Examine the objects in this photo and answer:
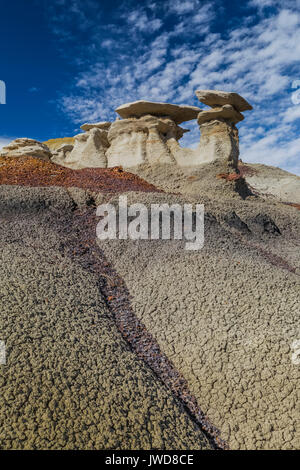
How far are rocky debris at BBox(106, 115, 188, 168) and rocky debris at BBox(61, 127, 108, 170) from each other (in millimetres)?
892

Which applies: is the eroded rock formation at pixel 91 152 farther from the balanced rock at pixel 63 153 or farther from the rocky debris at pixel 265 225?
the rocky debris at pixel 265 225

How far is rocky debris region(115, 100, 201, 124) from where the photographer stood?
71.4 feet

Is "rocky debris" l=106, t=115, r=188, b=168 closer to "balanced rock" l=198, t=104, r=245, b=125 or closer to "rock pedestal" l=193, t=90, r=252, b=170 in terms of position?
"rock pedestal" l=193, t=90, r=252, b=170

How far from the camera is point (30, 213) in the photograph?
995 centimetres

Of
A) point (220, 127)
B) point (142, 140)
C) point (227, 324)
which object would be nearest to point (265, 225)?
point (227, 324)

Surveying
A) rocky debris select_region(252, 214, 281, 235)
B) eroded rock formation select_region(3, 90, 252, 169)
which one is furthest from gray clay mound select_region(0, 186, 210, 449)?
eroded rock formation select_region(3, 90, 252, 169)

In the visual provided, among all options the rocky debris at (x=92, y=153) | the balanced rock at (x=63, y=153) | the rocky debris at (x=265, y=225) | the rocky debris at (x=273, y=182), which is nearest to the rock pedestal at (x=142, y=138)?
the rocky debris at (x=92, y=153)

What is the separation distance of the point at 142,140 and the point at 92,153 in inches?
185

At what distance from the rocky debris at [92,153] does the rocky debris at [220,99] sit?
8.63 m

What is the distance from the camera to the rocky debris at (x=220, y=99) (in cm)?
1859

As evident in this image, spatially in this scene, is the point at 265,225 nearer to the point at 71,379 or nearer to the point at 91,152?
the point at 71,379

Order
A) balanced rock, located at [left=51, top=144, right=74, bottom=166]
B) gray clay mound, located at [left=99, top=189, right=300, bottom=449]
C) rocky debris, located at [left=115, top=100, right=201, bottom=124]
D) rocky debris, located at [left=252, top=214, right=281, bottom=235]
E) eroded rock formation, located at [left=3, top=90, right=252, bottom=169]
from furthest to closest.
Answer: balanced rock, located at [left=51, top=144, right=74, bottom=166], rocky debris, located at [left=115, top=100, right=201, bottom=124], eroded rock formation, located at [left=3, top=90, right=252, bottom=169], rocky debris, located at [left=252, top=214, right=281, bottom=235], gray clay mound, located at [left=99, top=189, right=300, bottom=449]

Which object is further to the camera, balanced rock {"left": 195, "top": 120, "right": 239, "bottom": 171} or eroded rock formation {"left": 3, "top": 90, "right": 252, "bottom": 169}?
eroded rock formation {"left": 3, "top": 90, "right": 252, "bottom": 169}
